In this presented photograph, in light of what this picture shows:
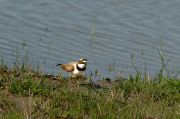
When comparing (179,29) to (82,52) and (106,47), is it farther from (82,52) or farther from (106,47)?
(82,52)

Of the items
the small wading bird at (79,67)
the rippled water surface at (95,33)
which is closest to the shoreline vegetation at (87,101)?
the small wading bird at (79,67)

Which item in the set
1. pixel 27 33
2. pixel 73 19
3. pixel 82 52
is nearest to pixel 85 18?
pixel 73 19

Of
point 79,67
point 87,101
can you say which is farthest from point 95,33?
point 87,101

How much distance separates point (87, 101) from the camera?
5973mm

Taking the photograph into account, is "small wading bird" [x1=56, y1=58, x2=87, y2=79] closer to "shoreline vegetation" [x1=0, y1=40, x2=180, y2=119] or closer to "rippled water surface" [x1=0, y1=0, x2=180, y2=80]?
"rippled water surface" [x1=0, y1=0, x2=180, y2=80]

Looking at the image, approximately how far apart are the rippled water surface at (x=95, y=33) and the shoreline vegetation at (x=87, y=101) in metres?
3.17

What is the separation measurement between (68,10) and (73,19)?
4.66 ft

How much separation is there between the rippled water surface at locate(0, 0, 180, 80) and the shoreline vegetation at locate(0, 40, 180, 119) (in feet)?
10.4

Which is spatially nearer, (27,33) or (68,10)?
(27,33)

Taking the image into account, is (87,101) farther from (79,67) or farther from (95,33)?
(95,33)

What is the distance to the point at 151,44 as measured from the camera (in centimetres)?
1312

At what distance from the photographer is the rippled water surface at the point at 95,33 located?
11227 mm

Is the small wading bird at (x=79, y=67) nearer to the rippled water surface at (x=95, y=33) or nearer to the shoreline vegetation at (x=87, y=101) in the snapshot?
the rippled water surface at (x=95, y=33)

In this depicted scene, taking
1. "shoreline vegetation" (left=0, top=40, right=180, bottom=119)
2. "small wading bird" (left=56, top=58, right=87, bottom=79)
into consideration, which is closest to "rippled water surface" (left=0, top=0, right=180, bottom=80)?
"small wading bird" (left=56, top=58, right=87, bottom=79)
